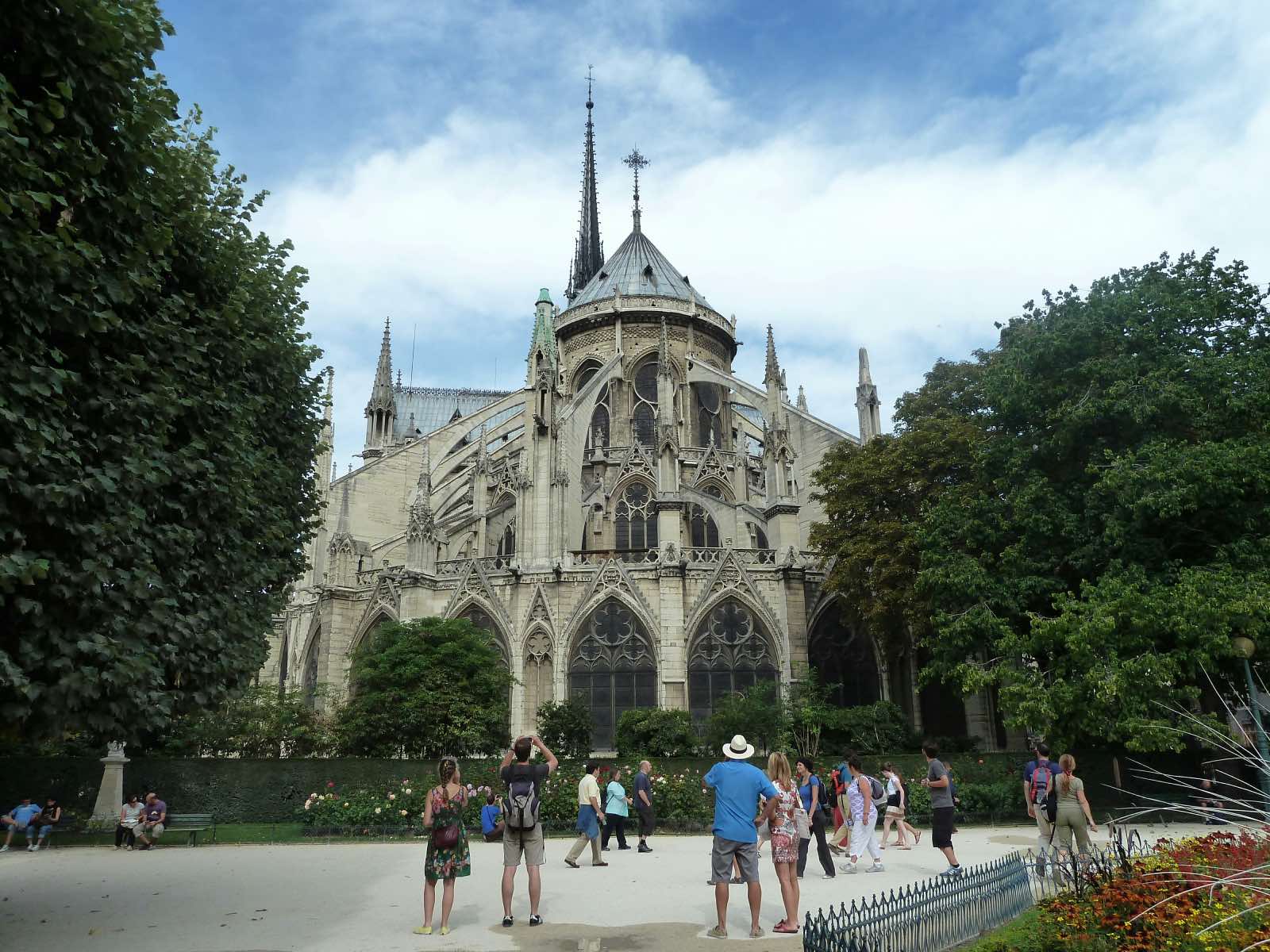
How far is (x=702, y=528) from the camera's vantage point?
36562mm

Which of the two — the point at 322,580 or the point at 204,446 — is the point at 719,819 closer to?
the point at 204,446

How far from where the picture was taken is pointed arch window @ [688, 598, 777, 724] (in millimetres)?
29688

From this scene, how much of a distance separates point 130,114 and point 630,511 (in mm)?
30186

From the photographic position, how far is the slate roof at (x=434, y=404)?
75.1m

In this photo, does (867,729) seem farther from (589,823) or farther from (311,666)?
(311,666)

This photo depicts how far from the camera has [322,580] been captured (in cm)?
3516

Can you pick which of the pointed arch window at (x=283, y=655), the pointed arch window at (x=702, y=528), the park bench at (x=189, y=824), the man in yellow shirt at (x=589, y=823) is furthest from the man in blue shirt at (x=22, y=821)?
the pointed arch window at (x=702, y=528)

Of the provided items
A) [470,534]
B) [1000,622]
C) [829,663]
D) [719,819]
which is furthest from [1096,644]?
[470,534]

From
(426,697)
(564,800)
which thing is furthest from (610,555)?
(564,800)

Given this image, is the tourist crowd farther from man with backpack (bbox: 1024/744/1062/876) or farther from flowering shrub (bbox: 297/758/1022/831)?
flowering shrub (bbox: 297/758/1022/831)

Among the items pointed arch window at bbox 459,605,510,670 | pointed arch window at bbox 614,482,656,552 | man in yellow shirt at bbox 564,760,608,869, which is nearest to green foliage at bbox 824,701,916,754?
pointed arch window at bbox 459,605,510,670

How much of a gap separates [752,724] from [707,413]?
22.1 metres

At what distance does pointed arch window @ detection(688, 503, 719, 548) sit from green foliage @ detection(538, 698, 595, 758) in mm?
11414

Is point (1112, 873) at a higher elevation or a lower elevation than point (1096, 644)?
lower
